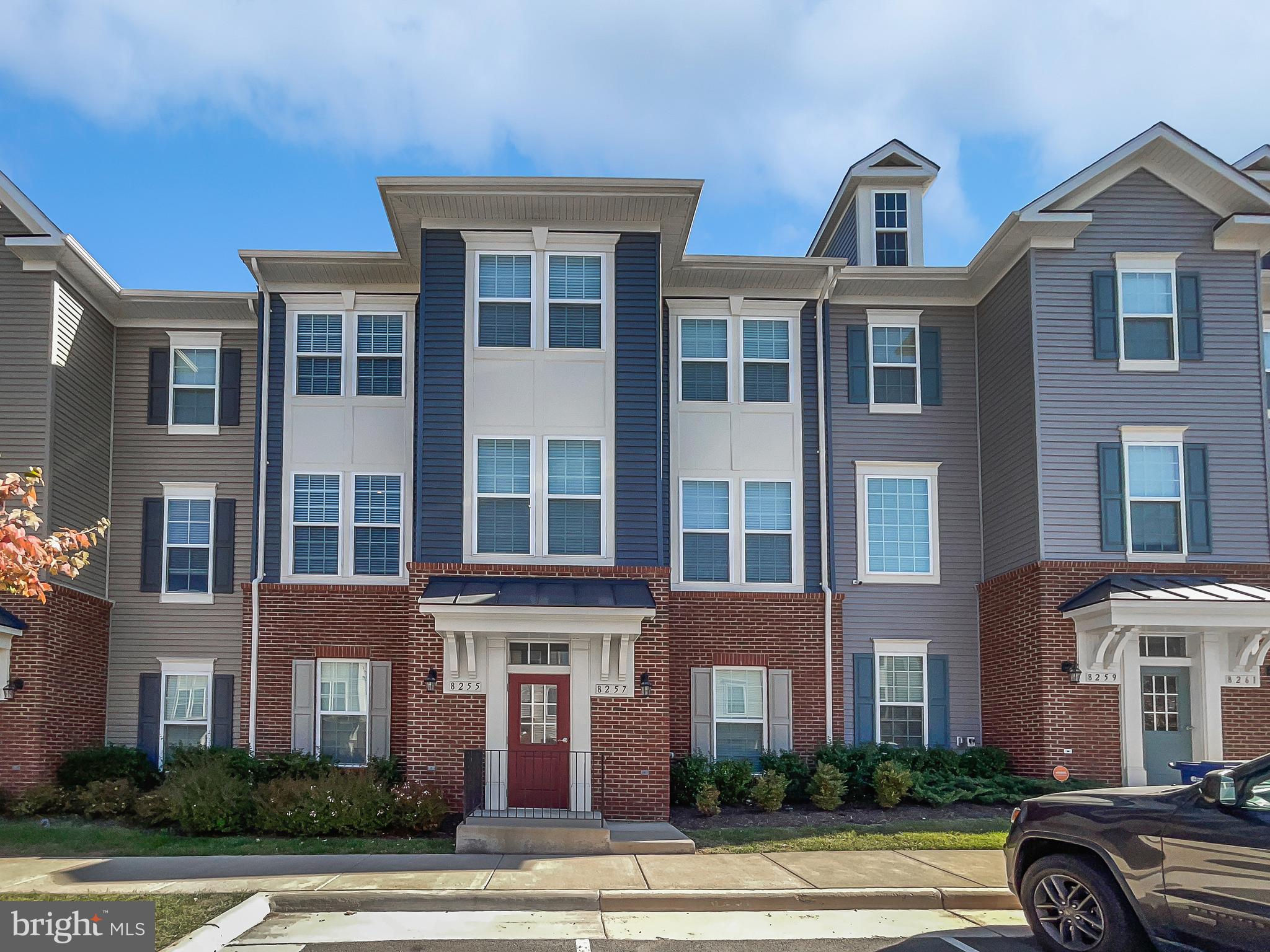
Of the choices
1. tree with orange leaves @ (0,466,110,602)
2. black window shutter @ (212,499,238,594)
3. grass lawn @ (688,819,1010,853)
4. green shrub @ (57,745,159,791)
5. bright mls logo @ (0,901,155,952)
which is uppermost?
black window shutter @ (212,499,238,594)

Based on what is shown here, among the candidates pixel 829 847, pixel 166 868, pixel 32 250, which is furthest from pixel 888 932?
pixel 32 250

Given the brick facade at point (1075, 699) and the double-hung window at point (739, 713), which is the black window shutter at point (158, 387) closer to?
the double-hung window at point (739, 713)

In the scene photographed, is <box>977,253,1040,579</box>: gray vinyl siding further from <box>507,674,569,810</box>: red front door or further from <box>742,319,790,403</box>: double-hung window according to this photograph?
<box>507,674,569,810</box>: red front door

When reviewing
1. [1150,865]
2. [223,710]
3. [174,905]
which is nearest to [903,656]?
[223,710]

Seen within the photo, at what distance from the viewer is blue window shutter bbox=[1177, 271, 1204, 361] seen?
19.6m

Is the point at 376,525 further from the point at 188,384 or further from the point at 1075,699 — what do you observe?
the point at 1075,699

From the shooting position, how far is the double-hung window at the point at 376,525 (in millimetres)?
20672

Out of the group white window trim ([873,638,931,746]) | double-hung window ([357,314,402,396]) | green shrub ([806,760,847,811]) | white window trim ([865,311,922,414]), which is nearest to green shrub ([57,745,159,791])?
double-hung window ([357,314,402,396])

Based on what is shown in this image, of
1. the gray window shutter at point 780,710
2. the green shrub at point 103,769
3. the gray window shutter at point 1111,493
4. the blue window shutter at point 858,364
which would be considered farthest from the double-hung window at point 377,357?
the gray window shutter at point 1111,493

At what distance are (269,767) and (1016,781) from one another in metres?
11.4

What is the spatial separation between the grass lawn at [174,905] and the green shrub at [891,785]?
9902mm

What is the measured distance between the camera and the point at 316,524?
2077 centimetres

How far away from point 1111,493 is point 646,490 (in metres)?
7.35

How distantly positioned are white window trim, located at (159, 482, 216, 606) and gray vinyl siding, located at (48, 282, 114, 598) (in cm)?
97
